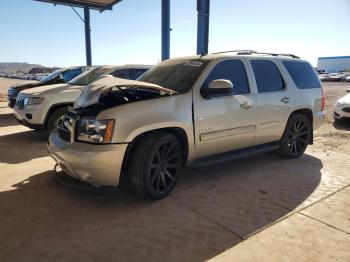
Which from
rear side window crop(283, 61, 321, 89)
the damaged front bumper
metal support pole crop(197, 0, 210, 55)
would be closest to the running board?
the damaged front bumper

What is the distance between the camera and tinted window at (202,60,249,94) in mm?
4449

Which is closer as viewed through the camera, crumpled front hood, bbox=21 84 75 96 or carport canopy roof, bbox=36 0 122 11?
crumpled front hood, bbox=21 84 75 96

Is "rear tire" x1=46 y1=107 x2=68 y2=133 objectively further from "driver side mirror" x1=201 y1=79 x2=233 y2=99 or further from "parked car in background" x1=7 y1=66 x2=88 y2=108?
"driver side mirror" x1=201 y1=79 x2=233 y2=99

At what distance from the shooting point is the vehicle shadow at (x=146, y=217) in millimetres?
2891

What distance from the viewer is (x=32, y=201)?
387cm

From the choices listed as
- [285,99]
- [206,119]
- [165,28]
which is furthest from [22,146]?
[165,28]

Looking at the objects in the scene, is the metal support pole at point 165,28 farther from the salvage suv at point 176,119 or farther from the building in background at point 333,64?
the building in background at point 333,64

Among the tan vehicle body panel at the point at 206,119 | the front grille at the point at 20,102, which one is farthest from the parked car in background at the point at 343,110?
the front grille at the point at 20,102

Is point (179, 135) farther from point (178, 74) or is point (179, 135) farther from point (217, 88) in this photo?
point (178, 74)

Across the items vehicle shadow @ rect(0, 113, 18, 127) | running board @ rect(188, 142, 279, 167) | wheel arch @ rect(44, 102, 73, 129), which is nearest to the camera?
running board @ rect(188, 142, 279, 167)

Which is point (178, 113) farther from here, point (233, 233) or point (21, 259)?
point (21, 259)

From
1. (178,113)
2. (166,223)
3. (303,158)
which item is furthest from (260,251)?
(303,158)

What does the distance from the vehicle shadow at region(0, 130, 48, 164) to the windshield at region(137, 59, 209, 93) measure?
8.80 ft

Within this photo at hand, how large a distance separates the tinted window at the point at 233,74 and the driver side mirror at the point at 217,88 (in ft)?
0.64
